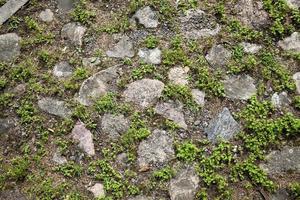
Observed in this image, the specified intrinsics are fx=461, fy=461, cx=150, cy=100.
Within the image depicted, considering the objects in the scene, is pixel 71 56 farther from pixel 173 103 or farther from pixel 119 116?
pixel 173 103

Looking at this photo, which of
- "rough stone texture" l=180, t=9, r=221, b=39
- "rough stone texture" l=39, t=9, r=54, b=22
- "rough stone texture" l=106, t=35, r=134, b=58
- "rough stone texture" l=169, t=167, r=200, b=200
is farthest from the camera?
"rough stone texture" l=39, t=9, r=54, b=22

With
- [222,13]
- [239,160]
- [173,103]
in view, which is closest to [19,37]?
[173,103]

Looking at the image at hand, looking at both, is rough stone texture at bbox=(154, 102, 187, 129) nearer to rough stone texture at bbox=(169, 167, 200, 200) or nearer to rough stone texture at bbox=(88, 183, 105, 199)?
rough stone texture at bbox=(169, 167, 200, 200)

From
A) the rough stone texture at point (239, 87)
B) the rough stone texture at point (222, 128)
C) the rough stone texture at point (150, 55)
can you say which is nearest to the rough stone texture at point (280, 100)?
the rough stone texture at point (239, 87)

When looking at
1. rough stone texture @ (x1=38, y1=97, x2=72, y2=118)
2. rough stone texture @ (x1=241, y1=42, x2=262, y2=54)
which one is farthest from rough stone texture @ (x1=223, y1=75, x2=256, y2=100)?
rough stone texture @ (x1=38, y1=97, x2=72, y2=118)

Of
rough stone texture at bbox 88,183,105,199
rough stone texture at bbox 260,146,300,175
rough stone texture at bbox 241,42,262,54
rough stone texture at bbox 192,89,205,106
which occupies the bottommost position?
rough stone texture at bbox 88,183,105,199
